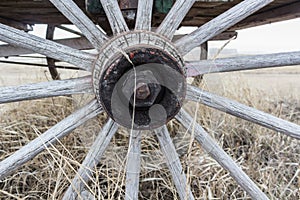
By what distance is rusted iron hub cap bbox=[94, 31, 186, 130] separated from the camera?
0.94 m

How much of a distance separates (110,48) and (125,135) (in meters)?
0.90

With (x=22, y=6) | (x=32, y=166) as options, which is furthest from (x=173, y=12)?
(x=32, y=166)

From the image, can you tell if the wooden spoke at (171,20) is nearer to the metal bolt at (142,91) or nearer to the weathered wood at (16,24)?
the metal bolt at (142,91)

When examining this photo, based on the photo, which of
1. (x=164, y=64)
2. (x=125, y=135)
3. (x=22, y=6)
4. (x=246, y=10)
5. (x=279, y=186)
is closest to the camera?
(x=164, y=64)

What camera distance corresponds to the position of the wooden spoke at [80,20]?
3.36ft

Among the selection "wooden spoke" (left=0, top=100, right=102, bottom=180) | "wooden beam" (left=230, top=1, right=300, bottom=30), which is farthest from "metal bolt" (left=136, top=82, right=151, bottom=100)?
"wooden beam" (left=230, top=1, right=300, bottom=30)

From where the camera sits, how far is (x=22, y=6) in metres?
1.42

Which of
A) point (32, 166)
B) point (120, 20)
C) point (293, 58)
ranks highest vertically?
point (120, 20)

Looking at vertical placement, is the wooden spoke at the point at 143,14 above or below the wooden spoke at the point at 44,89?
above

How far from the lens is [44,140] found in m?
1.03

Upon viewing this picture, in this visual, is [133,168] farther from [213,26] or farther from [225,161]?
[213,26]

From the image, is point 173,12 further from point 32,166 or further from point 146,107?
point 32,166

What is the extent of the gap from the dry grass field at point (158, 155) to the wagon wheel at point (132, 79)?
0.44ft

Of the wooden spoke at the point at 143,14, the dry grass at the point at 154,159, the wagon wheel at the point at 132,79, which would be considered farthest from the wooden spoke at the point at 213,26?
the dry grass at the point at 154,159
